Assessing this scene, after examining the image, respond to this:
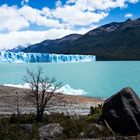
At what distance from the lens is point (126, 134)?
17594mm

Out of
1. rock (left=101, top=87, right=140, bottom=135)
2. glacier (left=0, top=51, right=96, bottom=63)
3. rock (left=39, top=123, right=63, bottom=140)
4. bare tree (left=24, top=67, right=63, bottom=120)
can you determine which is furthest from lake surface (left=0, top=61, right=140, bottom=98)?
glacier (left=0, top=51, right=96, bottom=63)

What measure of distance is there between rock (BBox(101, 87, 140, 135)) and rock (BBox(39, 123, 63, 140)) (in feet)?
7.71

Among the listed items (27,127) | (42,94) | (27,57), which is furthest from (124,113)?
(27,57)

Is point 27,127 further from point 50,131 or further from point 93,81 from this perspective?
point 93,81

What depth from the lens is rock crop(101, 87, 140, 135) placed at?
17.5 metres

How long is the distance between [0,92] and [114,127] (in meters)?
32.1

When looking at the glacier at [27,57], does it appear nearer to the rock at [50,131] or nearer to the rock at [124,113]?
the rock at [50,131]

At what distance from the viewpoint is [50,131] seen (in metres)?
17.2

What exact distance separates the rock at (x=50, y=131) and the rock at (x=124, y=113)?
235 centimetres

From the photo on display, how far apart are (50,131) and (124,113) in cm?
343

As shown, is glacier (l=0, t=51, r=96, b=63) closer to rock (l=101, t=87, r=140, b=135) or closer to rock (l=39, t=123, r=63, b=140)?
rock (l=39, t=123, r=63, b=140)

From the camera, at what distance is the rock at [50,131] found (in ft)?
55.3

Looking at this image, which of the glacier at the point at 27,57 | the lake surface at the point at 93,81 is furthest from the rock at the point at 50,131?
the glacier at the point at 27,57

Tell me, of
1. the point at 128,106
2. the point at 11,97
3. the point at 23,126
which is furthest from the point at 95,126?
the point at 11,97
